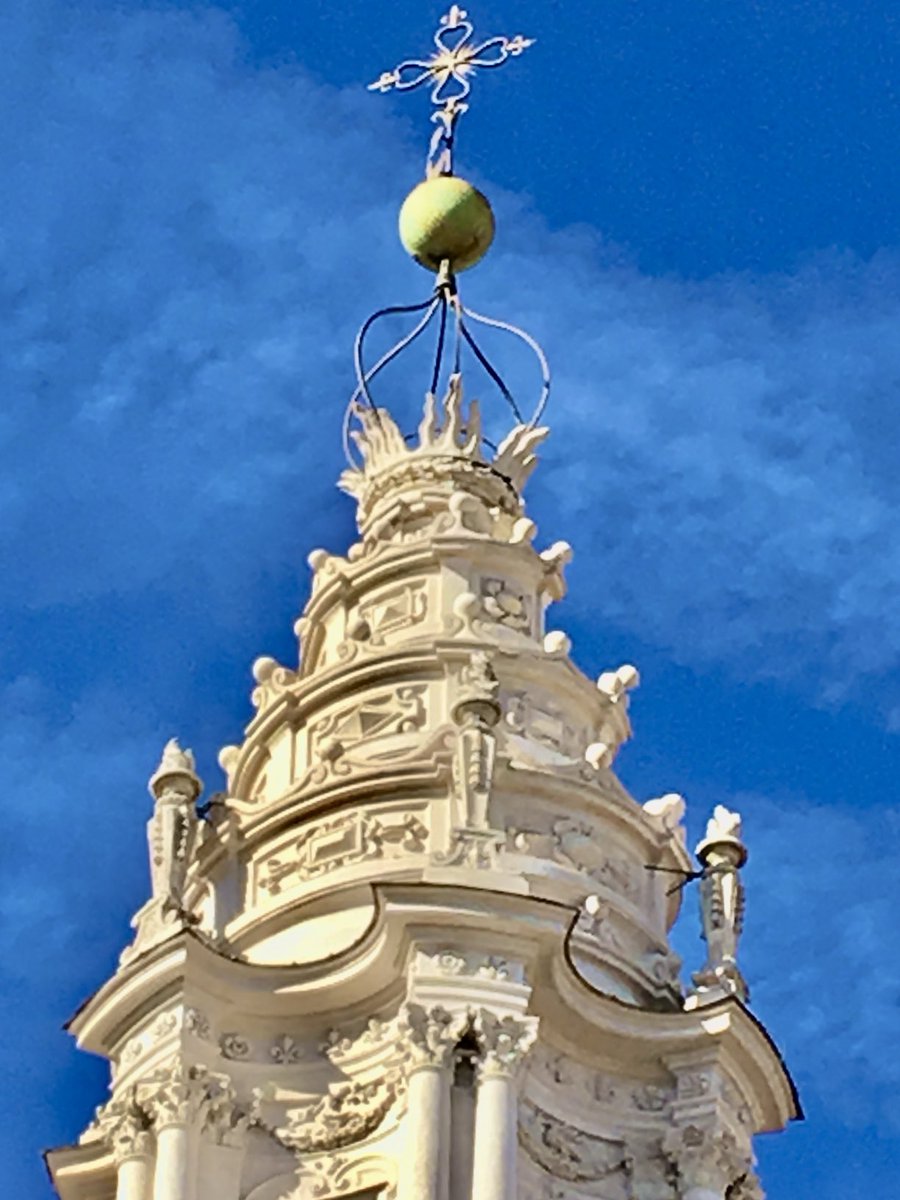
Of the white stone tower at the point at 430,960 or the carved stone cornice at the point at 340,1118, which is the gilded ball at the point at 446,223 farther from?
the carved stone cornice at the point at 340,1118

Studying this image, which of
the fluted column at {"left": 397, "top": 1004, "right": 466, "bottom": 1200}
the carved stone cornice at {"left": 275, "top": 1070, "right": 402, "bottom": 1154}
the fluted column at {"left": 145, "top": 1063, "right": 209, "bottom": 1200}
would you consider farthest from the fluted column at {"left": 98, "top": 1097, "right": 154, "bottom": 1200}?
the fluted column at {"left": 397, "top": 1004, "right": 466, "bottom": 1200}

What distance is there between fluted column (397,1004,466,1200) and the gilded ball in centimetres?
1511

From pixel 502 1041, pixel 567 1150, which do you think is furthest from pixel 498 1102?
pixel 567 1150

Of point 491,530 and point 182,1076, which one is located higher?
point 491,530

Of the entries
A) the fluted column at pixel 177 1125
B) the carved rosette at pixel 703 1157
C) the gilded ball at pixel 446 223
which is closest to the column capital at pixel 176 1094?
the fluted column at pixel 177 1125

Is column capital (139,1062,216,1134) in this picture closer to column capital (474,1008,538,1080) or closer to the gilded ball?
column capital (474,1008,538,1080)

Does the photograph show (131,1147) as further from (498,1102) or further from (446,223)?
(446,223)

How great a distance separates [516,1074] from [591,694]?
886cm

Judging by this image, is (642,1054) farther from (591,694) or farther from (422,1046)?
(591,694)

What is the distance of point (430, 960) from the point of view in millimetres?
48750

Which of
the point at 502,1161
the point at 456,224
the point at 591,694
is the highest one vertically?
the point at 456,224

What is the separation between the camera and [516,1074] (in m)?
47.8

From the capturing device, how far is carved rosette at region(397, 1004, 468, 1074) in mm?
47719

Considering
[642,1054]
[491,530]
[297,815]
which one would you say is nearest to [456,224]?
[491,530]
